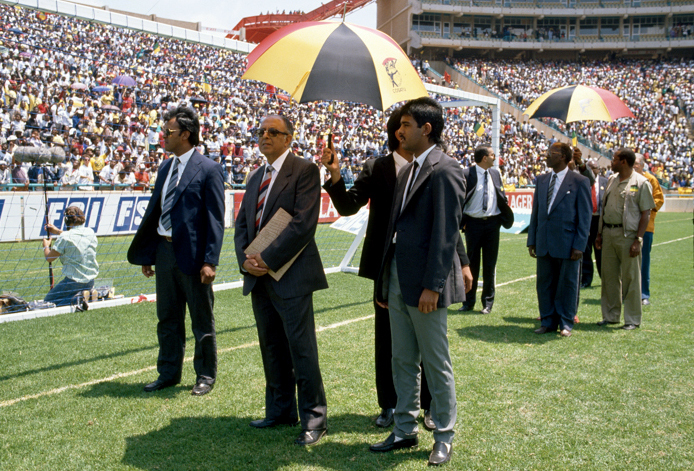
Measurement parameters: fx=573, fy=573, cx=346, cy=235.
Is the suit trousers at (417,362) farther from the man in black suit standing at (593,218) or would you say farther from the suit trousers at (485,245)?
the man in black suit standing at (593,218)

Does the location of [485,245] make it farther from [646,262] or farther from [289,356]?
[289,356]

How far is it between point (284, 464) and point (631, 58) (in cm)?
5970

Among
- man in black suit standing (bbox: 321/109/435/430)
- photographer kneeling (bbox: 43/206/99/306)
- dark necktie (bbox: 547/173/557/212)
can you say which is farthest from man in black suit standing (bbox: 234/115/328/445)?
photographer kneeling (bbox: 43/206/99/306)

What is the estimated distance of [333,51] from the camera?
3479 mm

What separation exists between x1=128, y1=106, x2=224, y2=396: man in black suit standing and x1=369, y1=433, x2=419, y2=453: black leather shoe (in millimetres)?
1517

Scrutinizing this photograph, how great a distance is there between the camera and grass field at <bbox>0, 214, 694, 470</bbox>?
10.4 ft

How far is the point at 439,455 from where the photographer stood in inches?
121

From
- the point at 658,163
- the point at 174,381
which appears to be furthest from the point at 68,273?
the point at 658,163

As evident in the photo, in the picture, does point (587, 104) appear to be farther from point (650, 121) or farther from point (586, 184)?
point (650, 121)

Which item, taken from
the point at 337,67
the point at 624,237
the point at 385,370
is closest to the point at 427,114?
the point at 337,67

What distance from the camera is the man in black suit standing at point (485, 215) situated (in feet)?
22.6

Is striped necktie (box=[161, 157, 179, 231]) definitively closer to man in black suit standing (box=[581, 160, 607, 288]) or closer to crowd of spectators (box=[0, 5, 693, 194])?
crowd of spectators (box=[0, 5, 693, 194])

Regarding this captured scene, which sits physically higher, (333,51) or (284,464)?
(333,51)

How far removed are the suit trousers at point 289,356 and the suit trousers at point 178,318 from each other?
29.3 inches
